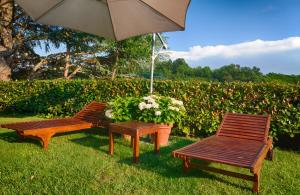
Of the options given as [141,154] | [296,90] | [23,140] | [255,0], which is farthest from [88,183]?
[255,0]

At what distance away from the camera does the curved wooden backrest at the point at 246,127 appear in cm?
646

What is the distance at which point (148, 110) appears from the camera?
7504mm

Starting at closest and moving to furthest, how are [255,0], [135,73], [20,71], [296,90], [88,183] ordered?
[88,183] < [296,90] < [255,0] < [20,71] < [135,73]

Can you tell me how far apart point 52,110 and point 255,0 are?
11183 millimetres

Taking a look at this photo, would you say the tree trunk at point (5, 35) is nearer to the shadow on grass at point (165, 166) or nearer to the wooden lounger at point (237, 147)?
the shadow on grass at point (165, 166)

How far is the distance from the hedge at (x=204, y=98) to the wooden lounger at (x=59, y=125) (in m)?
1.80

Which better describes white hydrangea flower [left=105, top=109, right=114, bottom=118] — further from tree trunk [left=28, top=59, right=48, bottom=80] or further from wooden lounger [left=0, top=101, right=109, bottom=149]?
tree trunk [left=28, top=59, right=48, bottom=80]

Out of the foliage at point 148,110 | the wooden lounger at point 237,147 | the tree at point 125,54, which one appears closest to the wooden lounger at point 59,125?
the foliage at point 148,110

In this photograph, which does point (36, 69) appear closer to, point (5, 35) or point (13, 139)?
point (5, 35)

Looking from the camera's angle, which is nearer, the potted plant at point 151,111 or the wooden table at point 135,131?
the wooden table at point 135,131

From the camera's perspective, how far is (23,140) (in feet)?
25.8

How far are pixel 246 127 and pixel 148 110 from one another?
7.75ft

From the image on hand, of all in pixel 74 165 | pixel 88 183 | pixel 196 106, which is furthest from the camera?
pixel 196 106

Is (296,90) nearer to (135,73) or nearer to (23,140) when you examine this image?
(23,140)
